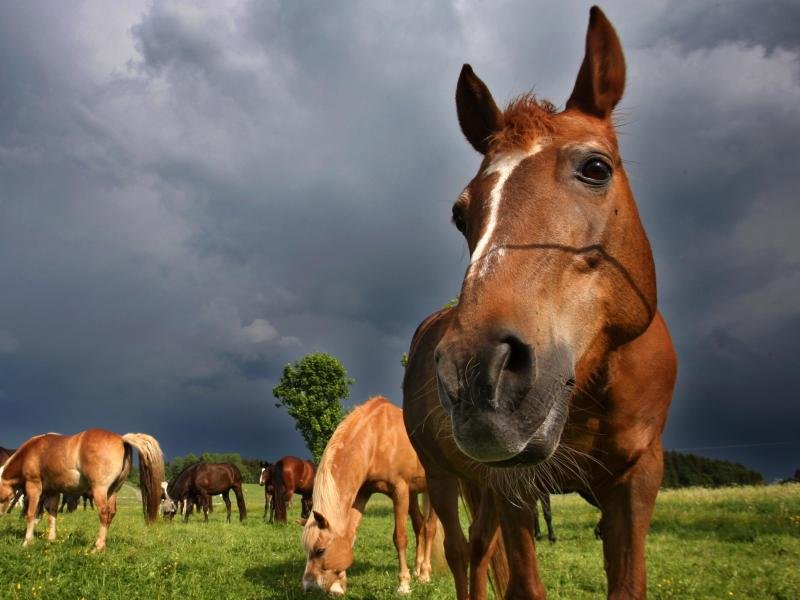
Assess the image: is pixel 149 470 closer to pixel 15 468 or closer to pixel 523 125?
pixel 15 468

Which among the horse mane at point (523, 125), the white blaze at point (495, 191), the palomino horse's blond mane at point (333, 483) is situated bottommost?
the palomino horse's blond mane at point (333, 483)

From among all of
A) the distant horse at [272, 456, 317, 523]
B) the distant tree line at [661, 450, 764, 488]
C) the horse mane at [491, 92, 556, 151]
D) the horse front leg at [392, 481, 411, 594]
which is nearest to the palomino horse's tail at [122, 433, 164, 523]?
the horse front leg at [392, 481, 411, 594]

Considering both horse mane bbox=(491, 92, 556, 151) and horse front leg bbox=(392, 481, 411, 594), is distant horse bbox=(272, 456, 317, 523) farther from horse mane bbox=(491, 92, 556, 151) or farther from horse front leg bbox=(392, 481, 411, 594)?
horse mane bbox=(491, 92, 556, 151)

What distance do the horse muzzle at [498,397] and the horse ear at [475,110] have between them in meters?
1.46

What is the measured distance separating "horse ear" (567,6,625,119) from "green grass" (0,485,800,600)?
6.32 meters

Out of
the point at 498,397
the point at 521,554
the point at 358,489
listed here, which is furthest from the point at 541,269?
the point at 358,489

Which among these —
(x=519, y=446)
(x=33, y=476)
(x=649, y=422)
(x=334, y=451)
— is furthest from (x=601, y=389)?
(x=33, y=476)

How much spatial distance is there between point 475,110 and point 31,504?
502 inches

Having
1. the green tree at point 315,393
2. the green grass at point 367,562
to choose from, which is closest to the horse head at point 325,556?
the green grass at point 367,562

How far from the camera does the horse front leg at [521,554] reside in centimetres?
269

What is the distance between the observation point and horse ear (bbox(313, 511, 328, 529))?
7656 mm

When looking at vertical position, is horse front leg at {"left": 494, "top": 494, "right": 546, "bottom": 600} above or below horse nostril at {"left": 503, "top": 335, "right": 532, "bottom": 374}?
below

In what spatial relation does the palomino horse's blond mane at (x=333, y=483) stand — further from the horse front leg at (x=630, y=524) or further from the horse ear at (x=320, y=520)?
the horse front leg at (x=630, y=524)

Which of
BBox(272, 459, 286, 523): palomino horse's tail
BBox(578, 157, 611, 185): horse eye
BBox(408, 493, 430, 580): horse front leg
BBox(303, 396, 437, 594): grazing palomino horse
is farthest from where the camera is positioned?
BBox(272, 459, 286, 523): palomino horse's tail
